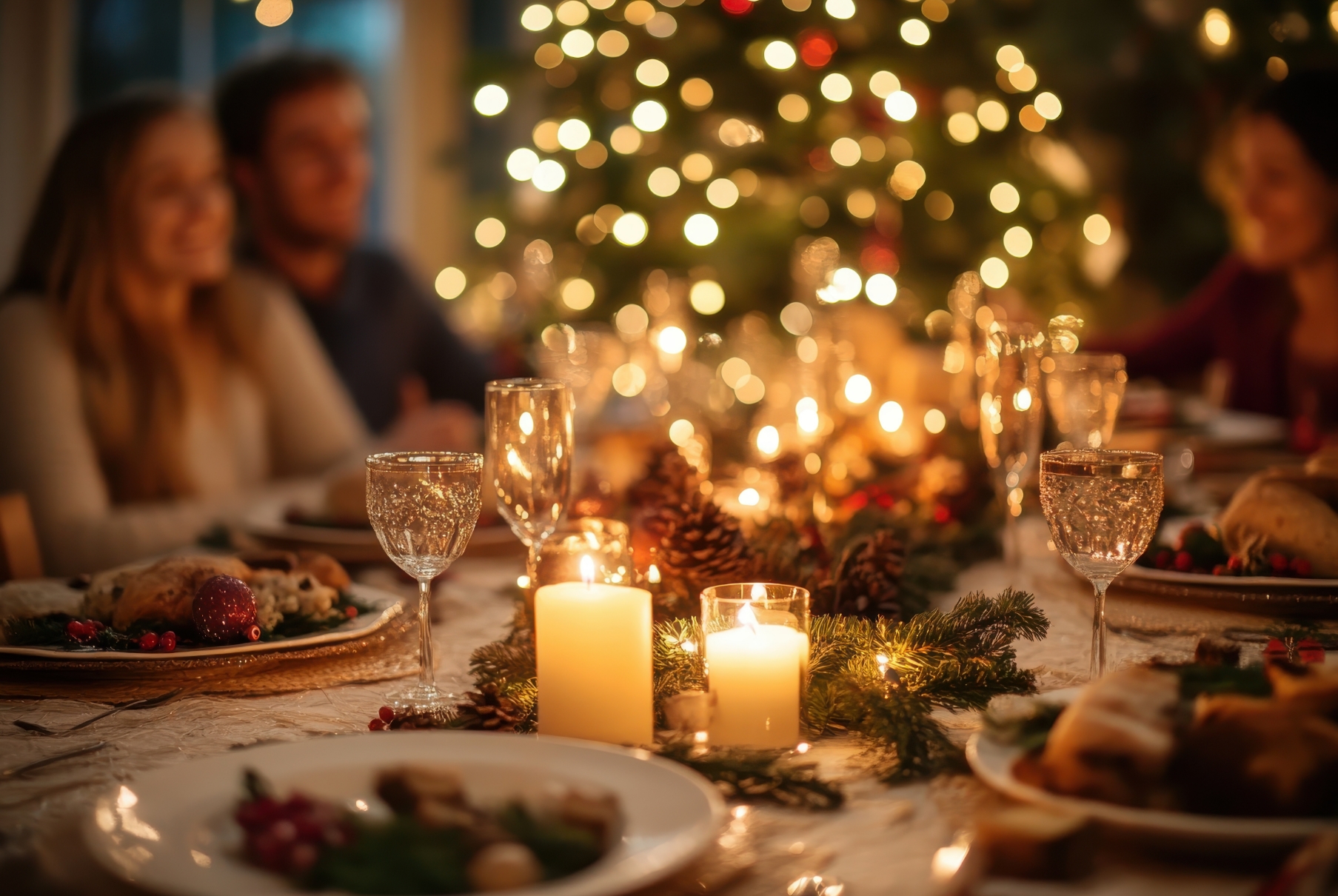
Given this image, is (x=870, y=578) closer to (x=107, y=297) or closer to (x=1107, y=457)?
(x=1107, y=457)

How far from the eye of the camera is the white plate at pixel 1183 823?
25.6 inches

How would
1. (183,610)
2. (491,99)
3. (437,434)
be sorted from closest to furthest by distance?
(183,610)
(437,434)
(491,99)

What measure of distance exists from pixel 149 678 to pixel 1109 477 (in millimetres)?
750

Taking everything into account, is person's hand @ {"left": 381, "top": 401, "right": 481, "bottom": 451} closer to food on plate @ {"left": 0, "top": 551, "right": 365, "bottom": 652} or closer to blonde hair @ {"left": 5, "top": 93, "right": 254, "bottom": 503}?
blonde hair @ {"left": 5, "top": 93, "right": 254, "bottom": 503}

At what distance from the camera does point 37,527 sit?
1971 mm

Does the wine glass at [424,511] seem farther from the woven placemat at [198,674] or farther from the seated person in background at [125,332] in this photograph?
the seated person in background at [125,332]

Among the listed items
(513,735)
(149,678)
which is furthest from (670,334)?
(513,735)

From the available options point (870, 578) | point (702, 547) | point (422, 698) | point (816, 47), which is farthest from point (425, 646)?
point (816, 47)

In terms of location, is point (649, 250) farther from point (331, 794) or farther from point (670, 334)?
point (331, 794)

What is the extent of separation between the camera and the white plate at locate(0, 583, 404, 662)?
102cm

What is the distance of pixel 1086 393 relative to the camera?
4.84 ft

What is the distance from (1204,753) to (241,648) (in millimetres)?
705

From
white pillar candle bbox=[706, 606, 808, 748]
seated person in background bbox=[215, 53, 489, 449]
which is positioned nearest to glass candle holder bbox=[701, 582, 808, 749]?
white pillar candle bbox=[706, 606, 808, 748]

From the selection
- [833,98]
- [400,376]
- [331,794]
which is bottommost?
[331,794]
